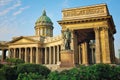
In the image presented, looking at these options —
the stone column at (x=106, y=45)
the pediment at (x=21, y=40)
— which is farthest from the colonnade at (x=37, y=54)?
the stone column at (x=106, y=45)

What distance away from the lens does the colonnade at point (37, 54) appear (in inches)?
2926

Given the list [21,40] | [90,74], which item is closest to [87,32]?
[90,74]

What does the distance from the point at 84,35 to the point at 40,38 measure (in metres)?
33.6

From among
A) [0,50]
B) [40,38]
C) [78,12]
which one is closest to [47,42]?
[40,38]

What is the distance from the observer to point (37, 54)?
7738 centimetres

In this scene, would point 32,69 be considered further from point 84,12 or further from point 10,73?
point 84,12

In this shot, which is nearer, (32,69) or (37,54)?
(32,69)

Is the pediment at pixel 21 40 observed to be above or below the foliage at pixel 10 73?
above

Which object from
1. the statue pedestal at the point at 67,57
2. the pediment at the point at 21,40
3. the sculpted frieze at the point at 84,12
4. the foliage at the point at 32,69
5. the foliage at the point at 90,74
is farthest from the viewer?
the pediment at the point at 21,40

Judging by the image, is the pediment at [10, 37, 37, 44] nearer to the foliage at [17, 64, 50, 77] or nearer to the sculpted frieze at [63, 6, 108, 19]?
the sculpted frieze at [63, 6, 108, 19]

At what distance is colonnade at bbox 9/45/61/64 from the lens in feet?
244

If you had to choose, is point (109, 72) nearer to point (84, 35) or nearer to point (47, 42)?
point (84, 35)

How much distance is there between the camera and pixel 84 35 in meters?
48.7

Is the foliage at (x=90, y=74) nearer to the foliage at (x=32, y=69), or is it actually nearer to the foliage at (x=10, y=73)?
the foliage at (x=10, y=73)
